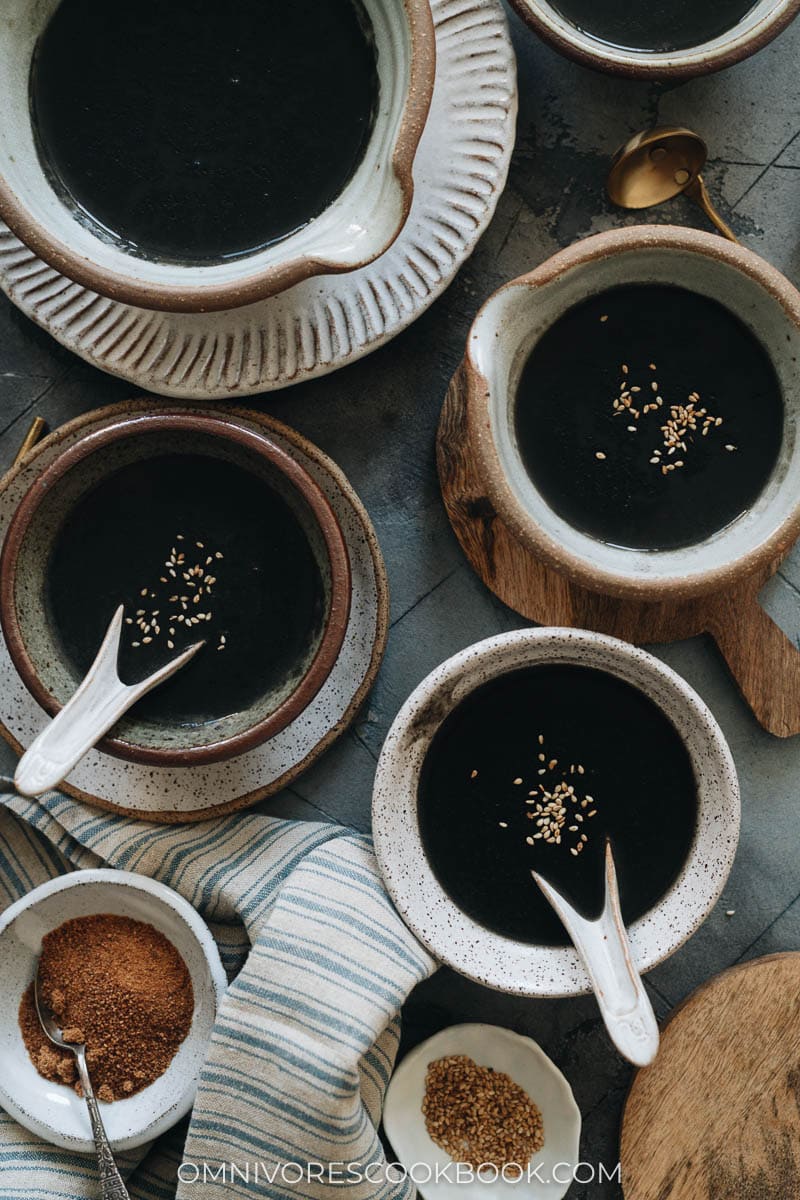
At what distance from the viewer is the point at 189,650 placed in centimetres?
194

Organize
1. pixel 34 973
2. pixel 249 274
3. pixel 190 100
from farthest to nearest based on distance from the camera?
1. pixel 34 973
2. pixel 190 100
3. pixel 249 274

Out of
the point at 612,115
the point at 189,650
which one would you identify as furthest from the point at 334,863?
the point at 612,115

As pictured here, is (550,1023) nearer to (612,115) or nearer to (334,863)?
(334,863)

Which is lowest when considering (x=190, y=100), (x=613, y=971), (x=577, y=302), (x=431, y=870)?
(x=613, y=971)

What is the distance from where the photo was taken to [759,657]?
6.82ft

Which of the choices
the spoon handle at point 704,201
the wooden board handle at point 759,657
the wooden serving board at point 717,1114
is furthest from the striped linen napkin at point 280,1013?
the spoon handle at point 704,201

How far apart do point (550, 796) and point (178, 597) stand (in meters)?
0.78

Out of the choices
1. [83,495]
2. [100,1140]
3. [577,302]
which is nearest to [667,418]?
[577,302]

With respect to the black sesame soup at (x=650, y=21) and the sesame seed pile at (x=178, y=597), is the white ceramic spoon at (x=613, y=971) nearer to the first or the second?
the sesame seed pile at (x=178, y=597)

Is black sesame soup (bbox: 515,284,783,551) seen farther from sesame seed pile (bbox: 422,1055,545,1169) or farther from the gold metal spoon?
sesame seed pile (bbox: 422,1055,545,1169)

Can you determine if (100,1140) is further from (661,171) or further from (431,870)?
(661,171)

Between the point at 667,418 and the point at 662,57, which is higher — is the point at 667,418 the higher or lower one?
the lower one

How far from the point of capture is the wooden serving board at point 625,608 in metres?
2.04

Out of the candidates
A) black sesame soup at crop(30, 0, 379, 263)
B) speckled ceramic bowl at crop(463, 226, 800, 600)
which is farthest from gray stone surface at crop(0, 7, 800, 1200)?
black sesame soup at crop(30, 0, 379, 263)
